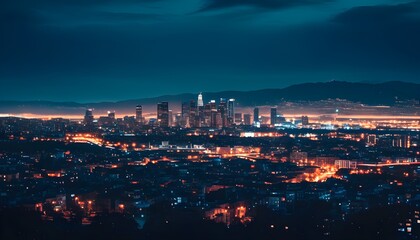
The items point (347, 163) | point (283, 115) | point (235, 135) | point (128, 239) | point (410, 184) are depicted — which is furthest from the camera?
point (283, 115)

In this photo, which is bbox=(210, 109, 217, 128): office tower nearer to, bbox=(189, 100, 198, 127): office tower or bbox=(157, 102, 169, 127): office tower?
bbox=(189, 100, 198, 127): office tower

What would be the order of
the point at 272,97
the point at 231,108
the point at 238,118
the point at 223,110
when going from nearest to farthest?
1. the point at 223,110
2. the point at 238,118
3. the point at 231,108
4. the point at 272,97

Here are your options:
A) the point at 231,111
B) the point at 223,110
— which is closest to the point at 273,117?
the point at 231,111

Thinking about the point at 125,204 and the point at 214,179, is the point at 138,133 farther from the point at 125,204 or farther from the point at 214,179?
the point at 125,204

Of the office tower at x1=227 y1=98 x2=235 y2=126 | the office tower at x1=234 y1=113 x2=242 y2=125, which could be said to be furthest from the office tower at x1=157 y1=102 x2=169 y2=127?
the office tower at x1=234 y1=113 x2=242 y2=125

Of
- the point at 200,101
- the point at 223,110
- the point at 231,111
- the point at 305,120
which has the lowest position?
the point at 305,120

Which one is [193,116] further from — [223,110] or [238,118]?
[238,118]

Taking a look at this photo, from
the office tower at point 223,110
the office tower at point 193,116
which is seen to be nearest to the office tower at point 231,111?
the office tower at point 223,110

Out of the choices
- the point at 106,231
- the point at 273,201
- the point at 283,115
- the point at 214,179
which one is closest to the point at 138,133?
the point at 283,115
